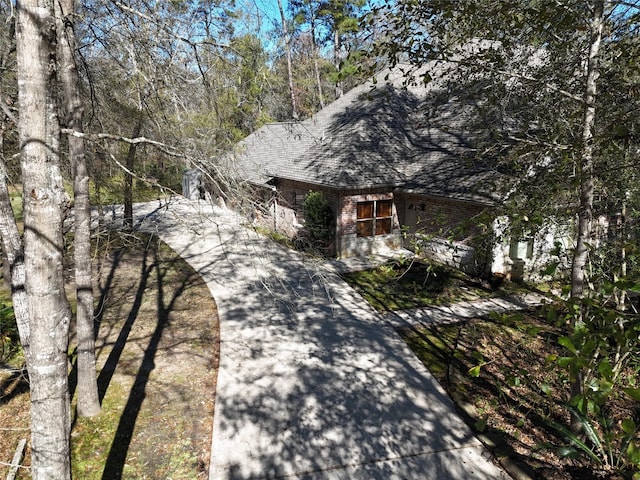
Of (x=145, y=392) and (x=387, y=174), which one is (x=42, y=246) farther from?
(x=387, y=174)

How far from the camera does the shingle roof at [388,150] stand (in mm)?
13078

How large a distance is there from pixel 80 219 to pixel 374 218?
34.2 feet

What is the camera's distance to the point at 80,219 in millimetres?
5785

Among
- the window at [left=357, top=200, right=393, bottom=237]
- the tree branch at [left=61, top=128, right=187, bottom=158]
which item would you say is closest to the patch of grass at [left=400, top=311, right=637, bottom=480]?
the tree branch at [left=61, top=128, right=187, bottom=158]

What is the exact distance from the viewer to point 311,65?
33.0 meters

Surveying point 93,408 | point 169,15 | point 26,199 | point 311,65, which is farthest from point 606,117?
point 311,65

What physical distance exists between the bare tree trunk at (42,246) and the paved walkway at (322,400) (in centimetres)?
A: 113

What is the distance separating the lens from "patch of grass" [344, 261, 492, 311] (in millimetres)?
10742

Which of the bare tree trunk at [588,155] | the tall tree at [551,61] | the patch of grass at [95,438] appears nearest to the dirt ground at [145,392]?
the patch of grass at [95,438]

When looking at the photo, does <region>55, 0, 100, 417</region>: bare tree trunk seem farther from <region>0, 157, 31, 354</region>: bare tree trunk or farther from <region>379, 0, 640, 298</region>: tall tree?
<region>379, 0, 640, 298</region>: tall tree

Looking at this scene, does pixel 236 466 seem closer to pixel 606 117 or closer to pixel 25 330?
pixel 25 330

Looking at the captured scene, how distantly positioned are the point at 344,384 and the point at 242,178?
14.5ft

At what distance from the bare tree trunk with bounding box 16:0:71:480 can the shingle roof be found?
9174 mm

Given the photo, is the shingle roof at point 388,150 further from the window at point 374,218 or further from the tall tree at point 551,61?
the tall tree at point 551,61
